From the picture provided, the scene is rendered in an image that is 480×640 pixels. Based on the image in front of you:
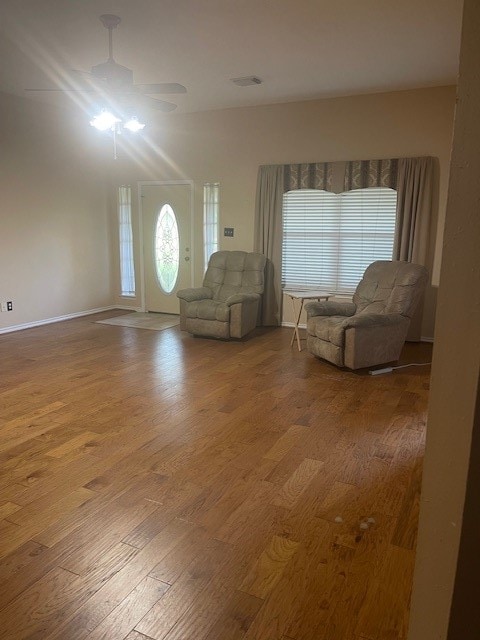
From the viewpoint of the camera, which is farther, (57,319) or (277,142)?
(57,319)

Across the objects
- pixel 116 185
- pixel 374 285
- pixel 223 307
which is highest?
pixel 116 185

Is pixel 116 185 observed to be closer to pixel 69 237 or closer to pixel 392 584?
pixel 69 237

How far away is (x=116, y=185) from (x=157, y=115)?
4.40 ft

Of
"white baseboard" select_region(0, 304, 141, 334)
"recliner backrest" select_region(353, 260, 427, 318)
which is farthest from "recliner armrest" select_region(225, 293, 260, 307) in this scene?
"white baseboard" select_region(0, 304, 141, 334)

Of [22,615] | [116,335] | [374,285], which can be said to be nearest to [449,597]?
[22,615]

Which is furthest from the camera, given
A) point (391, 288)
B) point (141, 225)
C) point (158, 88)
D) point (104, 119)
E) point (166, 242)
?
point (141, 225)

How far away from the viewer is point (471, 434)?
74cm

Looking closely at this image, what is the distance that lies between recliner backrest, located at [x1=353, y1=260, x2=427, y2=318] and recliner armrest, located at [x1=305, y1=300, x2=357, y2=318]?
0.11m

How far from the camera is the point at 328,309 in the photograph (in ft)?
16.2

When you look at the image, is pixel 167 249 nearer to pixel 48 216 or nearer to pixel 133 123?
pixel 48 216

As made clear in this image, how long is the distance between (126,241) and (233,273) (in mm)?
2255

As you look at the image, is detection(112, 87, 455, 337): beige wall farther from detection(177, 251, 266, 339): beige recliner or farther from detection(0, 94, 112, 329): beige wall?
detection(0, 94, 112, 329): beige wall

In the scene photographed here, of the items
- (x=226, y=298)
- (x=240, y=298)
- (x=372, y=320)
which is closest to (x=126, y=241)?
(x=226, y=298)

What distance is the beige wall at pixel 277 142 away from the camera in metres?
5.30
